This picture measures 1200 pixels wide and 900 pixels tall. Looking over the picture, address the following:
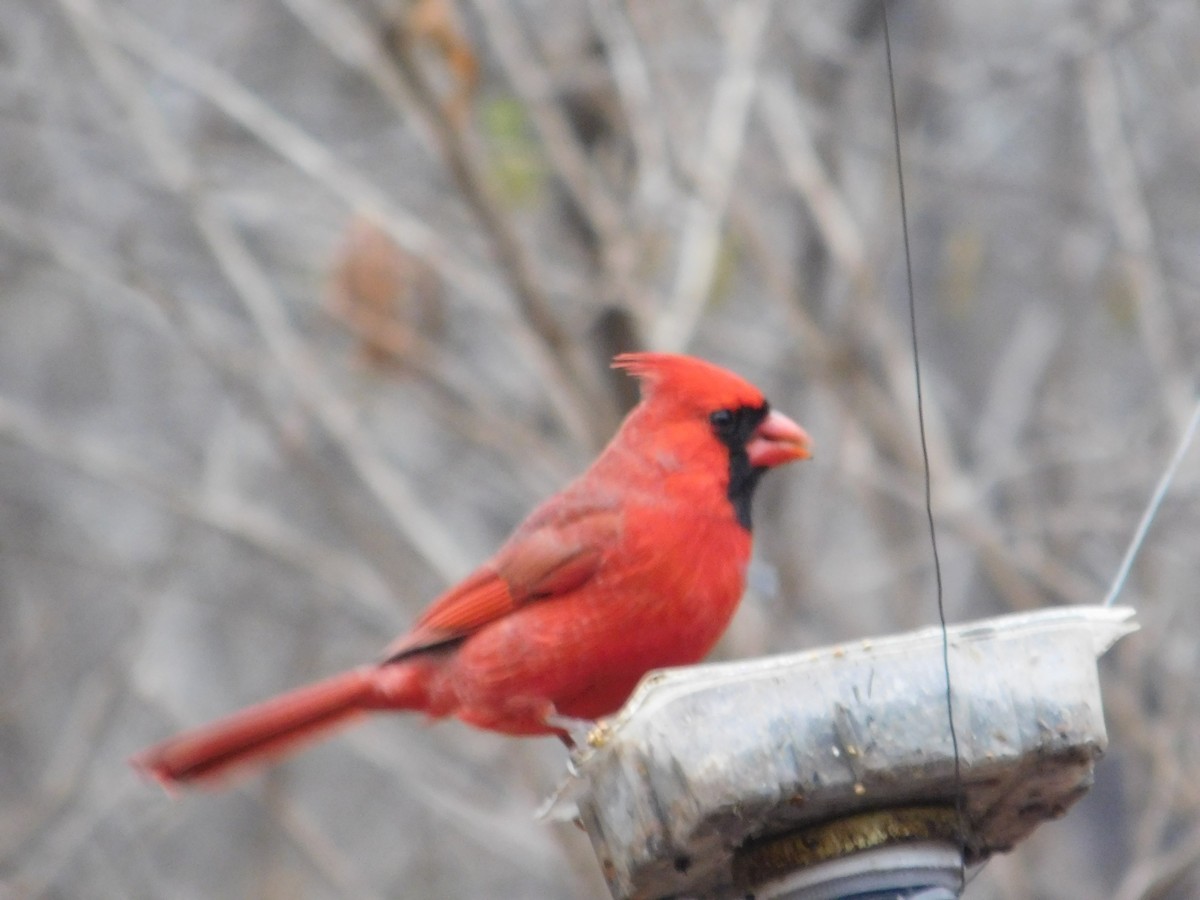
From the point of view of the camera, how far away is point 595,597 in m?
2.60

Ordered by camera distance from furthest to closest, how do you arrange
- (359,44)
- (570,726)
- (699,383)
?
1. (359,44)
2. (699,383)
3. (570,726)

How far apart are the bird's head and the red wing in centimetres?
17

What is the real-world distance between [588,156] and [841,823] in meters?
3.25

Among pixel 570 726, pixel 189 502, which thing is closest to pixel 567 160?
pixel 189 502

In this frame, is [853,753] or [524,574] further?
[524,574]

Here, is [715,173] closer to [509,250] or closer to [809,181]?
[809,181]

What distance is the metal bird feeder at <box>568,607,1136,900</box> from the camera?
1.53 meters

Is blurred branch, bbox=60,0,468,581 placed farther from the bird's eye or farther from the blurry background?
the bird's eye

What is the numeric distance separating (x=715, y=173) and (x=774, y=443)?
1557mm

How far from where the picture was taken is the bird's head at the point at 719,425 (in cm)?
270

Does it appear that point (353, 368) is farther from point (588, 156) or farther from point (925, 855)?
point (925, 855)

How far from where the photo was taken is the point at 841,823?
1636mm

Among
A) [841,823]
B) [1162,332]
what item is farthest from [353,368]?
[841,823]

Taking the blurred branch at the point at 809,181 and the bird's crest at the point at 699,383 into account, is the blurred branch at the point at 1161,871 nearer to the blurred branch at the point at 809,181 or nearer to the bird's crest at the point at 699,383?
the blurred branch at the point at 809,181
